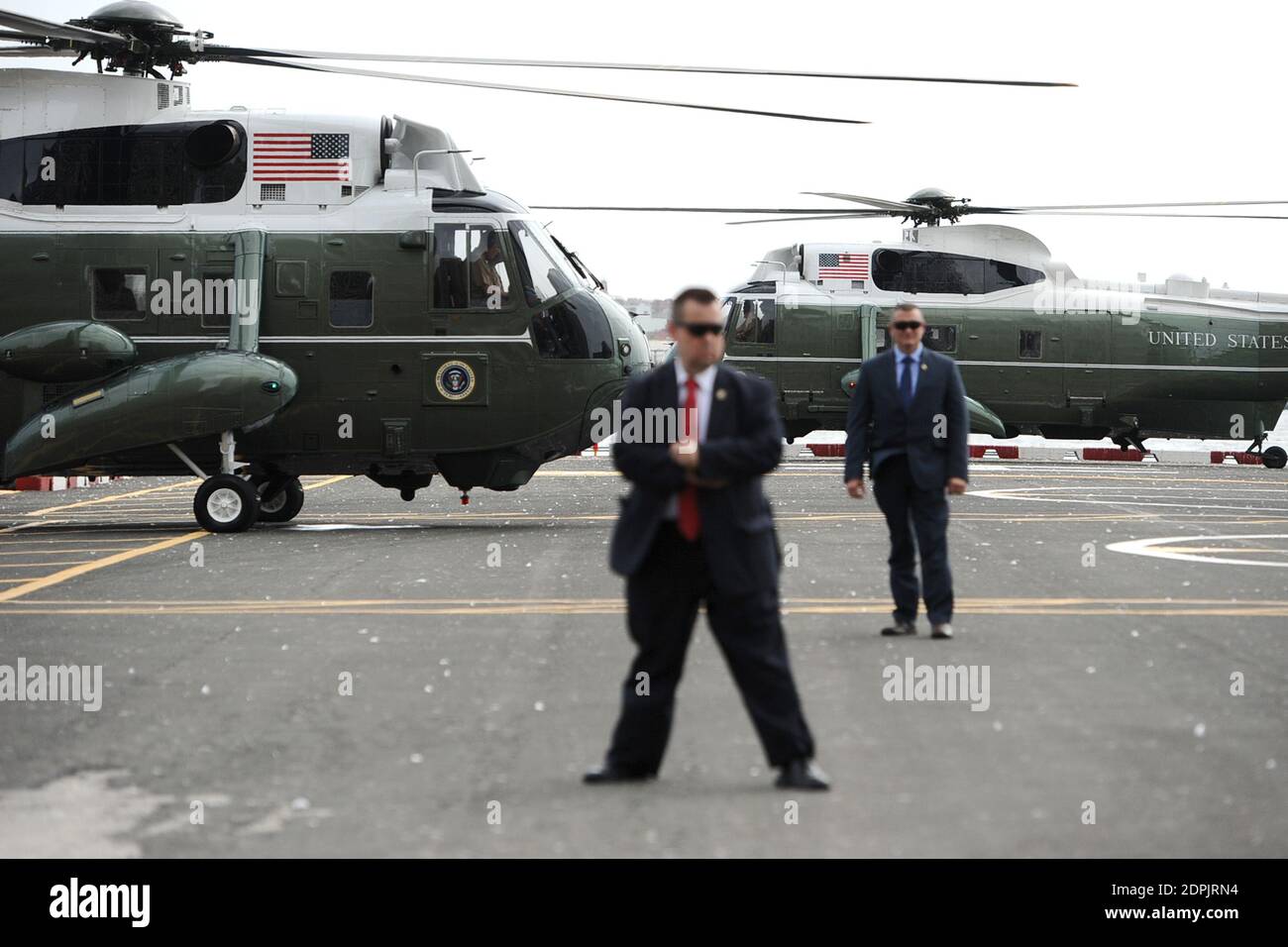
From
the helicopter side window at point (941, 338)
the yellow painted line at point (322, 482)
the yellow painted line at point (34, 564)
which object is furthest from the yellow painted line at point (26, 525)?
the helicopter side window at point (941, 338)

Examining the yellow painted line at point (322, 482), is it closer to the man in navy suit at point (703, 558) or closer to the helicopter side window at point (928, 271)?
the helicopter side window at point (928, 271)

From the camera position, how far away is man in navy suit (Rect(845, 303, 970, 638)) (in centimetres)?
1066

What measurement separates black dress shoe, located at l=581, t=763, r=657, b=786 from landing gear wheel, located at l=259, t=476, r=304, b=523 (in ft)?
44.7

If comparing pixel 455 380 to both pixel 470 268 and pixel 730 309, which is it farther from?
pixel 730 309

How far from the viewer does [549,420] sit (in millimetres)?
18828

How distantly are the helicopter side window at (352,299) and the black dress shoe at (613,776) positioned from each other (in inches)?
496

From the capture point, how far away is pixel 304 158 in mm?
18969

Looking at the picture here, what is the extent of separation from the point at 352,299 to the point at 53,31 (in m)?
3.92

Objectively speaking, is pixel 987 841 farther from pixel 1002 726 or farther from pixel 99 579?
pixel 99 579

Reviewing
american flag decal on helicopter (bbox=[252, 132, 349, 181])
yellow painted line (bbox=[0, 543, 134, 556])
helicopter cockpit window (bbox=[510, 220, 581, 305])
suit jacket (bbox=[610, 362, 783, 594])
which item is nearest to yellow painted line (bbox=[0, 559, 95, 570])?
yellow painted line (bbox=[0, 543, 134, 556])

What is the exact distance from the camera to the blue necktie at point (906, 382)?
10.9m

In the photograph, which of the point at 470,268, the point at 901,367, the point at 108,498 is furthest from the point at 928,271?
the point at 901,367

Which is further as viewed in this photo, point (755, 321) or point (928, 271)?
point (928, 271)

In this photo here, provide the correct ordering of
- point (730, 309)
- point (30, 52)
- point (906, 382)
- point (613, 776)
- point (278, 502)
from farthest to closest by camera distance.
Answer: point (730, 309), point (278, 502), point (30, 52), point (906, 382), point (613, 776)
